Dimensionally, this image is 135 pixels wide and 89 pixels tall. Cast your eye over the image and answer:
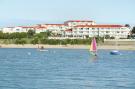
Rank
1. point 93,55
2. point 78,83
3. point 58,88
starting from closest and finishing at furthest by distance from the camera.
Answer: point 58,88
point 78,83
point 93,55

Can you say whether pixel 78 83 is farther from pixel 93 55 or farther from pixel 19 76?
pixel 93 55

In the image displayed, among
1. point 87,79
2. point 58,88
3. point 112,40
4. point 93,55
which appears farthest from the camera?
point 112,40

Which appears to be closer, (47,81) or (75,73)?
(47,81)

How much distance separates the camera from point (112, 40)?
196m

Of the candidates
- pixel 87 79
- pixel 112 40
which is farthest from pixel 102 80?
pixel 112 40

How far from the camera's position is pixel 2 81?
46.3m

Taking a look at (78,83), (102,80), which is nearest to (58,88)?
(78,83)

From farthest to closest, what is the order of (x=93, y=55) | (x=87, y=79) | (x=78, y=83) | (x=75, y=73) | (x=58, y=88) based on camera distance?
(x=93, y=55)
(x=75, y=73)
(x=87, y=79)
(x=78, y=83)
(x=58, y=88)

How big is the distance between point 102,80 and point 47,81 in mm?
4599

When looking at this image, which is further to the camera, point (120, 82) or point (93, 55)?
point (93, 55)

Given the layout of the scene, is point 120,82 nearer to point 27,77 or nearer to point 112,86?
point 112,86

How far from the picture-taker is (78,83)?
45.7 m

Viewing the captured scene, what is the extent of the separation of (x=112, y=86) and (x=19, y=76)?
10697 millimetres

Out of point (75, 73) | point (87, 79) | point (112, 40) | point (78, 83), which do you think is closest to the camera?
point (78, 83)
